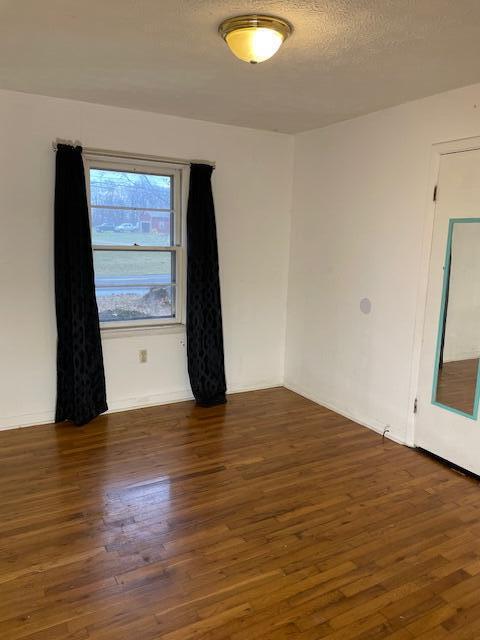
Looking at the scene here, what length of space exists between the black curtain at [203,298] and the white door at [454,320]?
5.78 ft

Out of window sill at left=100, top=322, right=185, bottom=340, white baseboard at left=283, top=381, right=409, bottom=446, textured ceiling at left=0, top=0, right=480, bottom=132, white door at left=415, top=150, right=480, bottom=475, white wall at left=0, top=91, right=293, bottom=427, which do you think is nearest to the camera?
textured ceiling at left=0, top=0, right=480, bottom=132

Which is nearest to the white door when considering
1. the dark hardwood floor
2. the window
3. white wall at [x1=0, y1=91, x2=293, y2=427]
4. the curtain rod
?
the dark hardwood floor

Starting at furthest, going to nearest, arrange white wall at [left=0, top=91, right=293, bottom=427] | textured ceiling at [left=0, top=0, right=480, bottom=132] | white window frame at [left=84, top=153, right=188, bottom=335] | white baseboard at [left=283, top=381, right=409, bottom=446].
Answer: white window frame at [left=84, top=153, right=188, bottom=335] → white baseboard at [left=283, top=381, right=409, bottom=446] → white wall at [left=0, top=91, right=293, bottom=427] → textured ceiling at [left=0, top=0, right=480, bottom=132]

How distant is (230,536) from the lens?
7.98 ft

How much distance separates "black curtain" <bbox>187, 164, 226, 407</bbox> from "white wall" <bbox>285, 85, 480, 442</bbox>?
88 cm

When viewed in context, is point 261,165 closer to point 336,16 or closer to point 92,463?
point 336,16

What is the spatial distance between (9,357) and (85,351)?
55cm

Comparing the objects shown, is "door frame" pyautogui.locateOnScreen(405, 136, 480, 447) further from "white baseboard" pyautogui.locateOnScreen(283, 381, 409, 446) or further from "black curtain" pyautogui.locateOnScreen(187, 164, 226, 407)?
"black curtain" pyautogui.locateOnScreen(187, 164, 226, 407)

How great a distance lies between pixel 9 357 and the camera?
11.9 feet

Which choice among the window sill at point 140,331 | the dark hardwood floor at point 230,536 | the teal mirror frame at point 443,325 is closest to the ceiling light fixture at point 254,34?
the teal mirror frame at point 443,325

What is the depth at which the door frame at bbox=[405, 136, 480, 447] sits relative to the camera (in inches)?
120

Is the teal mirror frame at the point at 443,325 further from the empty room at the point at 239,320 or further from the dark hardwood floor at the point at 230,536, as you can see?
the dark hardwood floor at the point at 230,536

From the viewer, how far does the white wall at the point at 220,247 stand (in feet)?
11.5

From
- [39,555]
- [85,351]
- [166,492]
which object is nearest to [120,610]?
[39,555]
